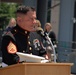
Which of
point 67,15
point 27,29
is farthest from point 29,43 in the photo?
point 67,15

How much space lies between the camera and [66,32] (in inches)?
544

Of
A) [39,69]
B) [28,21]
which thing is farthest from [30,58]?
[28,21]

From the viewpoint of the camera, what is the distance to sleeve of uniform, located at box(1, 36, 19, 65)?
11.9 ft

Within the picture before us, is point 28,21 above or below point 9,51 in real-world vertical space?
above

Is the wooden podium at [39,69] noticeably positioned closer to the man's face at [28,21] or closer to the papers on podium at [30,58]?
the papers on podium at [30,58]

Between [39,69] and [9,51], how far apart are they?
570 mm

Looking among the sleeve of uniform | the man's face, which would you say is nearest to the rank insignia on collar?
the sleeve of uniform

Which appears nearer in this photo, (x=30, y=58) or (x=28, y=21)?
(x=30, y=58)

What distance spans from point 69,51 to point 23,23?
8.29 meters

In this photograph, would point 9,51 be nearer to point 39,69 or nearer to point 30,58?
point 30,58

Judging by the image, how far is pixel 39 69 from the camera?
3.22m

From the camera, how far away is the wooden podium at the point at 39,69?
10.5 ft

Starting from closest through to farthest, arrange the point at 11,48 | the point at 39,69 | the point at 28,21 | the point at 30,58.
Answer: the point at 39,69 → the point at 30,58 → the point at 11,48 → the point at 28,21

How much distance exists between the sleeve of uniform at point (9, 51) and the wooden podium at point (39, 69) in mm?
317
